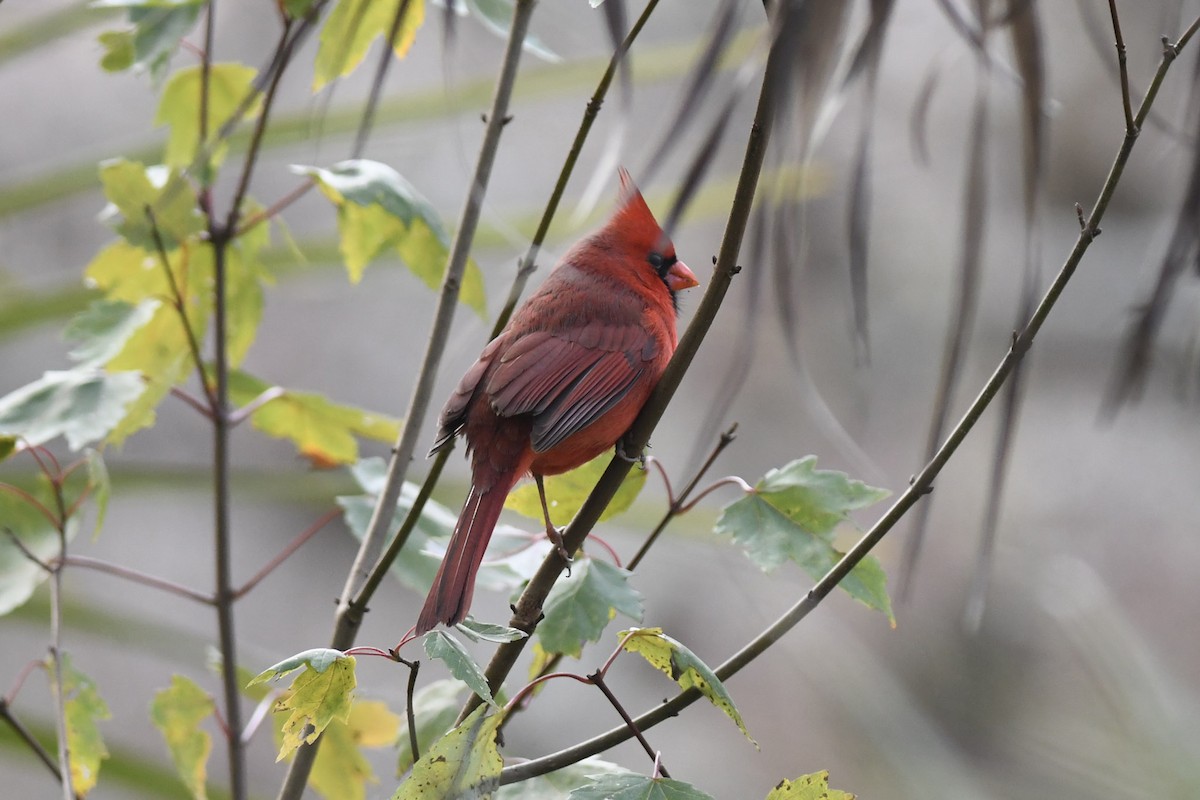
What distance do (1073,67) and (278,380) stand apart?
318 cm

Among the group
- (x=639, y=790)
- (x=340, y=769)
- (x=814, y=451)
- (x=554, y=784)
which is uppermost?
(x=639, y=790)

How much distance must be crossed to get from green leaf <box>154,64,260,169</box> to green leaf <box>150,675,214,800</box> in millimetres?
501

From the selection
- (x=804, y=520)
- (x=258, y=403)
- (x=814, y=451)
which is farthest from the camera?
(x=814, y=451)

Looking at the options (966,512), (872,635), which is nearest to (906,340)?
(966,512)

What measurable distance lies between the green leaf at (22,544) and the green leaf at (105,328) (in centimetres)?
14

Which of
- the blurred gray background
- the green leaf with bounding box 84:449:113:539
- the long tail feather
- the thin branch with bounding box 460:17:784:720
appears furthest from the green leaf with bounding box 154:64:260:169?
the blurred gray background

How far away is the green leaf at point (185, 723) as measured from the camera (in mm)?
1012

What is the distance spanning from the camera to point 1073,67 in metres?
4.59

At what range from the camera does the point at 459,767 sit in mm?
667

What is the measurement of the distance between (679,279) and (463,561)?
2.01 feet

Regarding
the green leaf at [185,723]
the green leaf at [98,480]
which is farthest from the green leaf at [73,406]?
the green leaf at [185,723]

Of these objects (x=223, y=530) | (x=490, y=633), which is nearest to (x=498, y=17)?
(x=223, y=530)

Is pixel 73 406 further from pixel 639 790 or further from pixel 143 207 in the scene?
pixel 639 790

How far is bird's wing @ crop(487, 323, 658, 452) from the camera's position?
1122 mm
